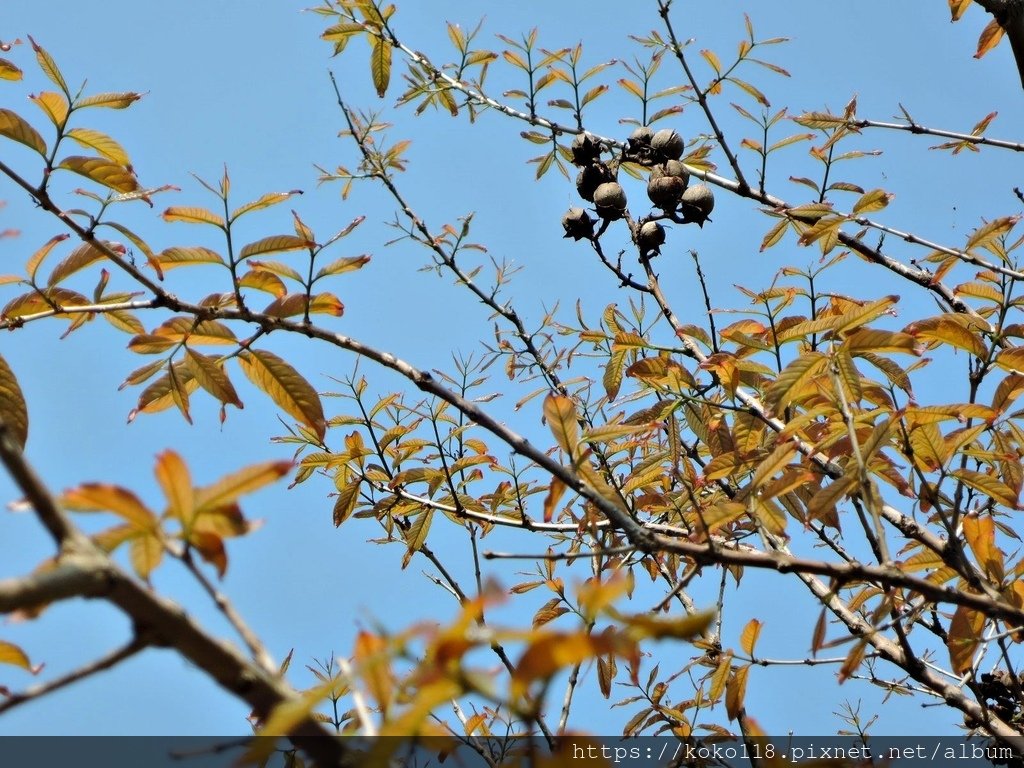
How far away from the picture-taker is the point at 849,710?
2.61m

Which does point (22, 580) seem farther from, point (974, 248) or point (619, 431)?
point (974, 248)

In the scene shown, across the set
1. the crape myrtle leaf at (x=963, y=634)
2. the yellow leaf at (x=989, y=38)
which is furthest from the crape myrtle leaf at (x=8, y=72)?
the yellow leaf at (x=989, y=38)

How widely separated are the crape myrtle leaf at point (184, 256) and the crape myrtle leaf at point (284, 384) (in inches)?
7.9

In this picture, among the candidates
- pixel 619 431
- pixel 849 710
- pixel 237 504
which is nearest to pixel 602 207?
pixel 619 431

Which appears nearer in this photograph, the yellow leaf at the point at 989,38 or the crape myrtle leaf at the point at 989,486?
the crape myrtle leaf at the point at 989,486

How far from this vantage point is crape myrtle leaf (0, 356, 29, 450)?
137 centimetres

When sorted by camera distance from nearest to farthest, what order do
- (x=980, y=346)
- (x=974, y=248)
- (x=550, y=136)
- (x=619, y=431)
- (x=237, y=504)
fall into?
(x=237, y=504), (x=619, y=431), (x=980, y=346), (x=974, y=248), (x=550, y=136)

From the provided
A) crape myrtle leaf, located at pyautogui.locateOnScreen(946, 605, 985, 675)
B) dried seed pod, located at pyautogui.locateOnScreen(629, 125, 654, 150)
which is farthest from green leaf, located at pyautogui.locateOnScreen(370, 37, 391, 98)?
crape myrtle leaf, located at pyautogui.locateOnScreen(946, 605, 985, 675)

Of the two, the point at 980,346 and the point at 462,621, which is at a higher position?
the point at 980,346

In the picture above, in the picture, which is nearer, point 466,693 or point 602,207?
point 466,693

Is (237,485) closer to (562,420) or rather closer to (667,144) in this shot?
(562,420)

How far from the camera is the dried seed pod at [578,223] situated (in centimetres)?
255

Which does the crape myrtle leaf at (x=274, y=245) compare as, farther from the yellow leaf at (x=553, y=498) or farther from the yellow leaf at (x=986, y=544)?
the yellow leaf at (x=986, y=544)

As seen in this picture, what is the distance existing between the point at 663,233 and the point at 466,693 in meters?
2.05
